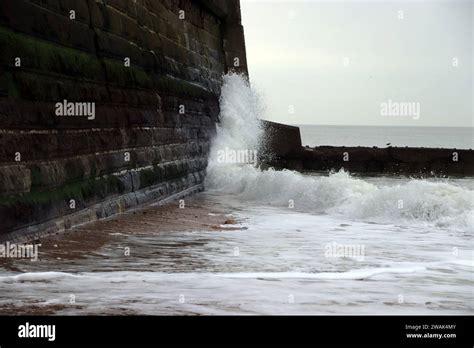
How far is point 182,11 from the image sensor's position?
17.1 m

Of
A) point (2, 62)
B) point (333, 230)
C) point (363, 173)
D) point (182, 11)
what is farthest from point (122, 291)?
point (363, 173)

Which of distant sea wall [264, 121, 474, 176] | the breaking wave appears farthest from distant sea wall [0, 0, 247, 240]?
distant sea wall [264, 121, 474, 176]

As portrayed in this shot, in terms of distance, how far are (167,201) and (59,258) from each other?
6.50 metres

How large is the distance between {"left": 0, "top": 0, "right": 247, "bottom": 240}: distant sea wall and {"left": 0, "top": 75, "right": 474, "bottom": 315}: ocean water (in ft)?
3.02

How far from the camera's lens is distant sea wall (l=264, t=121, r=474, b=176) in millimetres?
24750

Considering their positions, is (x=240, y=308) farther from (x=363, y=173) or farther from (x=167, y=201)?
(x=363, y=173)

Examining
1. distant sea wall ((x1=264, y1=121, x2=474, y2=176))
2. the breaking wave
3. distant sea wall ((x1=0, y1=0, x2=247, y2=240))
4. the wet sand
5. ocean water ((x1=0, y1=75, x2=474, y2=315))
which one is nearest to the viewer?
ocean water ((x1=0, y1=75, x2=474, y2=315))

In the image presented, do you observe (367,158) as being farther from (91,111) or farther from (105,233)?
(105,233)

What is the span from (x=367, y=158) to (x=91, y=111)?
55.4 feet

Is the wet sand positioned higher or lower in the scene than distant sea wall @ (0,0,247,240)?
lower

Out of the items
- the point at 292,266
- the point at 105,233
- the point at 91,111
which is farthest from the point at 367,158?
the point at 292,266

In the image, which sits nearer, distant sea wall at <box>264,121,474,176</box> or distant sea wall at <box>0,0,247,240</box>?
distant sea wall at <box>0,0,247,240</box>

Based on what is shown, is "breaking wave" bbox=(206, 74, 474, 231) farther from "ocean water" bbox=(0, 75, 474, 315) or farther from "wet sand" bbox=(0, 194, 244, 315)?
"wet sand" bbox=(0, 194, 244, 315)

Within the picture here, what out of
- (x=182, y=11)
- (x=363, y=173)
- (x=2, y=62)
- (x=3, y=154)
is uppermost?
(x=182, y=11)
